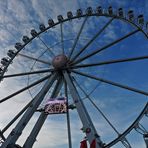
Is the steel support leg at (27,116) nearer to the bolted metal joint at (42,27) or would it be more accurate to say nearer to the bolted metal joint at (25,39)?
the bolted metal joint at (25,39)

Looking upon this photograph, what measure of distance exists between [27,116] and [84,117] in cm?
702

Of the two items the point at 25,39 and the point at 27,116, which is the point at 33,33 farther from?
the point at 27,116

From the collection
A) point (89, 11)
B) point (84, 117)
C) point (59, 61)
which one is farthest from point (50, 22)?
point (84, 117)

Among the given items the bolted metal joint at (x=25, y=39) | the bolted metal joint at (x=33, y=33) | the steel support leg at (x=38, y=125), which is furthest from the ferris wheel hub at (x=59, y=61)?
the bolted metal joint at (x=25, y=39)

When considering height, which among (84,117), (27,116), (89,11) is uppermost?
(89,11)

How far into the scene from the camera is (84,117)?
2853cm

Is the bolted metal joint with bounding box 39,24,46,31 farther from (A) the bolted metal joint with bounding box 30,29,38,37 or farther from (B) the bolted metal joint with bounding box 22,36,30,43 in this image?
(B) the bolted metal joint with bounding box 22,36,30,43

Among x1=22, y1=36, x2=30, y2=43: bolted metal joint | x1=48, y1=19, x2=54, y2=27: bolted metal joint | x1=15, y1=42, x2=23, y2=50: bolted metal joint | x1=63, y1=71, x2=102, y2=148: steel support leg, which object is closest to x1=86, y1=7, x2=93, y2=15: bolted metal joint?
x1=48, y1=19, x2=54, y2=27: bolted metal joint

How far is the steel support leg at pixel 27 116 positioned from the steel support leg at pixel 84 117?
269 centimetres

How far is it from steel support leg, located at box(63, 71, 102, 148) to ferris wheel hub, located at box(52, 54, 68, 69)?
7.43 feet

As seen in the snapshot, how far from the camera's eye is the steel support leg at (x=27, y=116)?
2975cm

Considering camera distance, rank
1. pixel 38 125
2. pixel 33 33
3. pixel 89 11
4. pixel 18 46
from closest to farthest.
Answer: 1. pixel 38 125
2. pixel 89 11
3. pixel 33 33
4. pixel 18 46

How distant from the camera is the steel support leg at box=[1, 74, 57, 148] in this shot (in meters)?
29.8

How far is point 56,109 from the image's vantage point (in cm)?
3350
